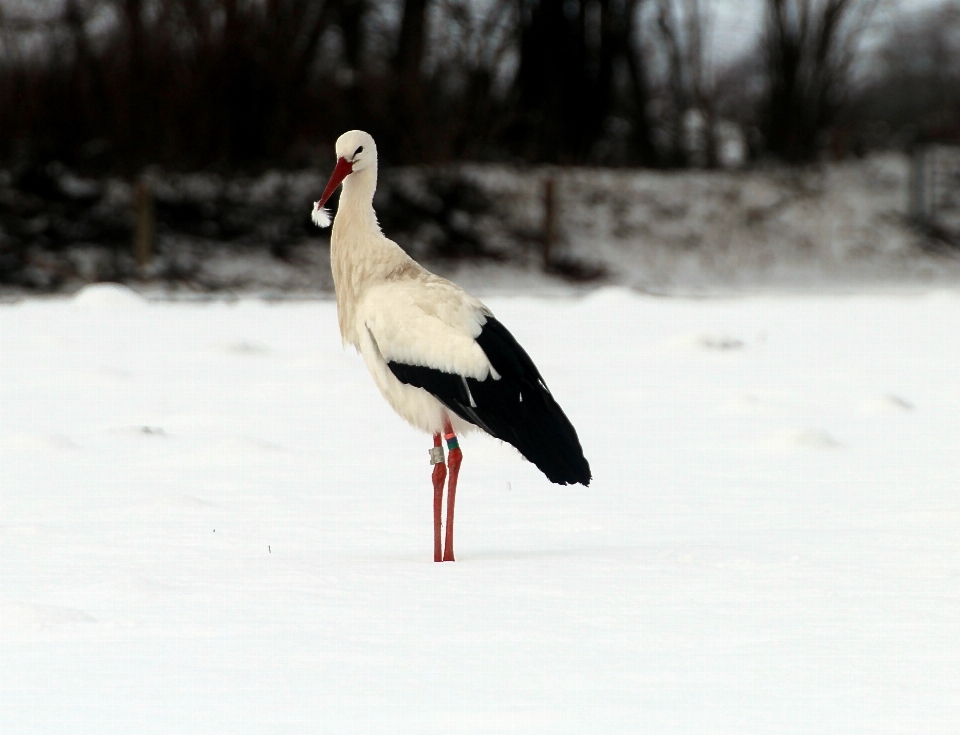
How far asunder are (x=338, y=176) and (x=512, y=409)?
1.25 metres

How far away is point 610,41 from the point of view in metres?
32.8

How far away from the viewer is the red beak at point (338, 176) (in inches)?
234

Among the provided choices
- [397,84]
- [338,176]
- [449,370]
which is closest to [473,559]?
[449,370]

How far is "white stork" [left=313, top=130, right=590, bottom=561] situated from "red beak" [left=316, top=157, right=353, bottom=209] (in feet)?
1.05

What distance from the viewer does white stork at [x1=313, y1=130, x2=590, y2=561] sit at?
17.7 feet

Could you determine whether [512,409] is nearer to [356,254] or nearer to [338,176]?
[356,254]

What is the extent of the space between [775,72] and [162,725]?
31.9 m

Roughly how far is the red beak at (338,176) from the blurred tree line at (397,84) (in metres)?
18.7

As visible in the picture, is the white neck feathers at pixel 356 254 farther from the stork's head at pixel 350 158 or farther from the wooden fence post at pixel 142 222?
the wooden fence post at pixel 142 222

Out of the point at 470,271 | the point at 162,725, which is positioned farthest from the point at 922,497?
the point at 470,271

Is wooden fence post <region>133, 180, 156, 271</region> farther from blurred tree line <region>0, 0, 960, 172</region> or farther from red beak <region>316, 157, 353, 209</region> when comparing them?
red beak <region>316, 157, 353, 209</region>

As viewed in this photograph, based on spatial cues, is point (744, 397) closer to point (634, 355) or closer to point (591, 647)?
point (634, 355)

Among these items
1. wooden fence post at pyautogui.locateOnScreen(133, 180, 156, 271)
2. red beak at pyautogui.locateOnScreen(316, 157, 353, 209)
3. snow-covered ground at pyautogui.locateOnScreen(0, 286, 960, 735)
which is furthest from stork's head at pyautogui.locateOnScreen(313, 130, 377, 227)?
wooden fence post at pyautogui.locateOnScreen(133, 180, 156, 271)

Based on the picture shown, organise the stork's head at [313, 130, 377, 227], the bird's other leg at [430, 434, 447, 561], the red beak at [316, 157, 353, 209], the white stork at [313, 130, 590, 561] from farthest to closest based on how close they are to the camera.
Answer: the stork's head at [313, 130, 377, 227] → the red beak at [316, 157, 353, 209] → the bird's other leg at [430, 434, 447, 561] → the white stork at [313, 130, 590, 561]
